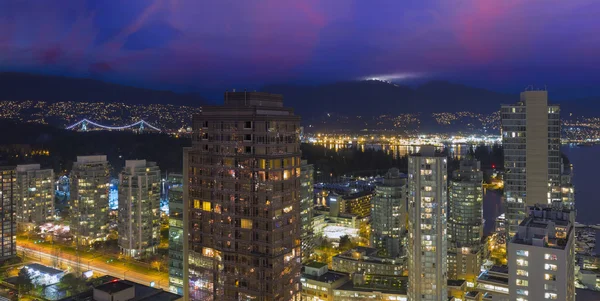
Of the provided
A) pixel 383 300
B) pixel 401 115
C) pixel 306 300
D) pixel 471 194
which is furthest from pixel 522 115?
pixel 401 115

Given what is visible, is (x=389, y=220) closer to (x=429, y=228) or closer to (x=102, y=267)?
(x=429, y=228)

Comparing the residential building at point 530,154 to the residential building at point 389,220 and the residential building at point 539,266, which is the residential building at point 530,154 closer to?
the residential building at point 389,220

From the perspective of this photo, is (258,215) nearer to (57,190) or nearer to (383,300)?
(383,300)

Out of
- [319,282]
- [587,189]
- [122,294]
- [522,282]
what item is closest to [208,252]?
[122,294]

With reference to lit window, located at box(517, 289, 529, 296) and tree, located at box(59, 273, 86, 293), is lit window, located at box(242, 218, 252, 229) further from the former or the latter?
tree, located at box(59, 273, 86, 293)

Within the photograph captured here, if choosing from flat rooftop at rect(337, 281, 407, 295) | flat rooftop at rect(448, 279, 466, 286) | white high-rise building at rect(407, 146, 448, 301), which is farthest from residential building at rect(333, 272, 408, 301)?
flat rooftop at rect(448, 279, 466, 286)

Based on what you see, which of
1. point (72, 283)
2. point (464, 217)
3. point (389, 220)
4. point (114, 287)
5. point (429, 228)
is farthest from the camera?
point (389, 220)
